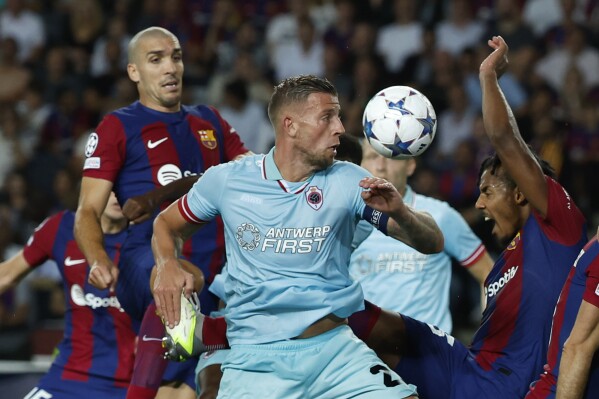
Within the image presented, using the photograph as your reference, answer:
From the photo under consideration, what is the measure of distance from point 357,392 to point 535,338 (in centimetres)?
123

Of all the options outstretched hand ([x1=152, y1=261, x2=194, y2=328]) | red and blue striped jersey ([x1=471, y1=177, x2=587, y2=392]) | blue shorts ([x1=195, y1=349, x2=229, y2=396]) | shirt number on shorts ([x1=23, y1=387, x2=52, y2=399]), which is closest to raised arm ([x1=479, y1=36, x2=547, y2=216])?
red and blue striped jersey ([x1=471, y1=177, x2=587, y2=392])

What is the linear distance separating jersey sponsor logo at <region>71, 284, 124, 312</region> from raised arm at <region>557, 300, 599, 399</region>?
3.21 m

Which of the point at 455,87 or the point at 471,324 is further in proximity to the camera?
the point at 455,87

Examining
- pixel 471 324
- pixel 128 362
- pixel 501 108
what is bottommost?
pixel 471 324

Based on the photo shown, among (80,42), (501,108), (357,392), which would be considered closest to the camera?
(357,392)

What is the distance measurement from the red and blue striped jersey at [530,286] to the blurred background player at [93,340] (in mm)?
2483

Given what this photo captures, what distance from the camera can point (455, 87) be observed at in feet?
39.2

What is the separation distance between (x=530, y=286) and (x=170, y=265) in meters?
1.94

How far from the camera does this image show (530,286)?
18.8ft

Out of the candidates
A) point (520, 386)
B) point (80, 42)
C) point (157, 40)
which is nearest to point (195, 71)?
point (80, 42)

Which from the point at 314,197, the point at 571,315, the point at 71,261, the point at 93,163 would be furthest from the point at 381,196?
the point at 71,261

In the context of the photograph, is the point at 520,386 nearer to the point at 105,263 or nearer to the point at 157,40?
the point at 105,263

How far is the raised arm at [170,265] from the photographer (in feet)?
17.3

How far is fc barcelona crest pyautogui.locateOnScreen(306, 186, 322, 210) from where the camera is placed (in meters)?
5.29
